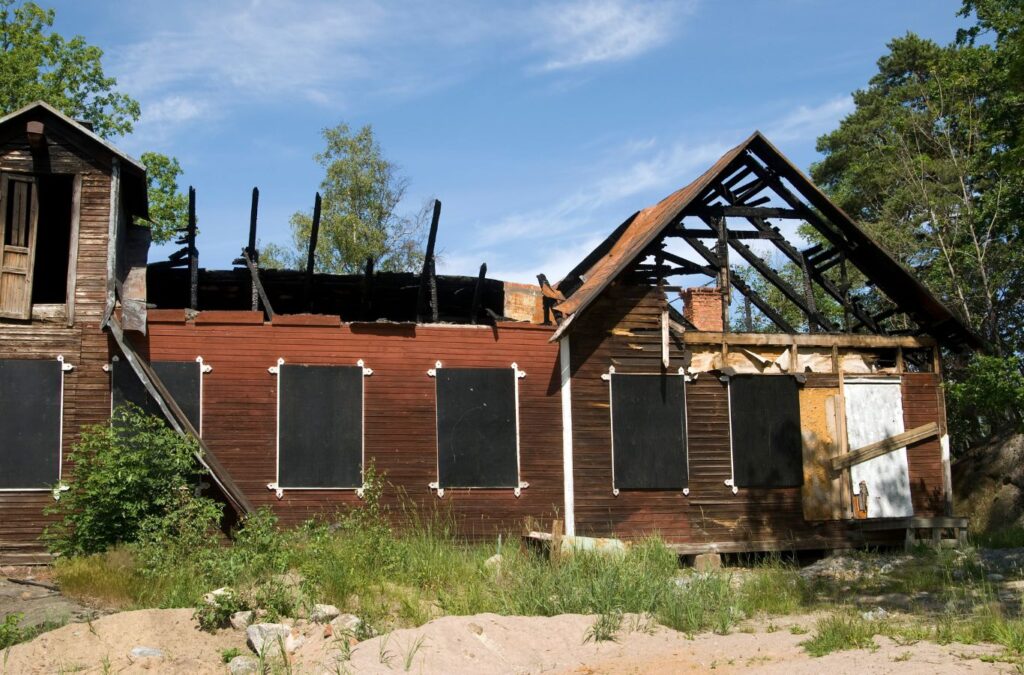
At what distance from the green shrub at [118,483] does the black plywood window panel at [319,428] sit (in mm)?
1670

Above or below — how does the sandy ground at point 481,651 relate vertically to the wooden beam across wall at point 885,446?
below

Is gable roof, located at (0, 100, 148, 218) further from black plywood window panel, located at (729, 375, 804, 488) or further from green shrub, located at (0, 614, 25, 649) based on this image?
black plywood window panel, located at (729, 375, 804, 488)

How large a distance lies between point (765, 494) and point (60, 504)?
34.9 ft

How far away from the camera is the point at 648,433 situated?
1698 cm

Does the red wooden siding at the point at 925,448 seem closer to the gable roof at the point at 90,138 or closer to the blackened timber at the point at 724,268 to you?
the blackened timber at the point at 724,268

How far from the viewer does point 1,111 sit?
94.6 ft

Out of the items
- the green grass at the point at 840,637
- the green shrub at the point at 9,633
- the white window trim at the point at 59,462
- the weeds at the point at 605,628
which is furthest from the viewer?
the white window trim at the point at 59,462

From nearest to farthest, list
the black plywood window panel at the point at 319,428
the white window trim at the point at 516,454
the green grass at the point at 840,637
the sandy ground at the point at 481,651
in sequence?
the sandy ground at the point at 481,651, the green grass at the point at 840,637, the black plywood window panel at the point at 319,428, the white window trim at the point at 516,454

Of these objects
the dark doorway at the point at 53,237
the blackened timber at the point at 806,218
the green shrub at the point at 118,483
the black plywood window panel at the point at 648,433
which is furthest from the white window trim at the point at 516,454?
the dark doorway at the point at 53,237

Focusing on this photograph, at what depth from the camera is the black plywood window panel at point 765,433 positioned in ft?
56.5

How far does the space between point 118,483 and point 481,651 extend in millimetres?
6077

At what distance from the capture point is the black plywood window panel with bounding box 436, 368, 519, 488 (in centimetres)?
1633

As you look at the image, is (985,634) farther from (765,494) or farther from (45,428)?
(45,428)

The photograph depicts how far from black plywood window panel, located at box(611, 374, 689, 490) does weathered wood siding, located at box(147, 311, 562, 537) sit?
984 mm
